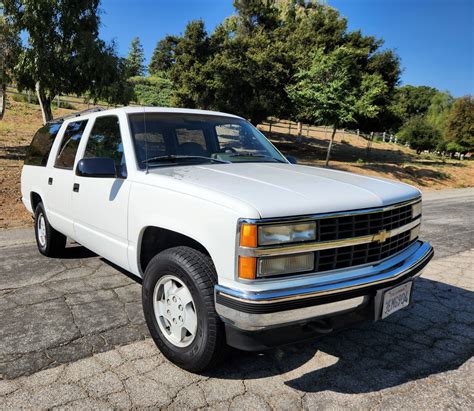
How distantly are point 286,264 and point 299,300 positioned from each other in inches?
8.5

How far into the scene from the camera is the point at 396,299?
282 centimetres

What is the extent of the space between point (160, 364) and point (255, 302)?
44.0 inches

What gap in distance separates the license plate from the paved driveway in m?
0.49

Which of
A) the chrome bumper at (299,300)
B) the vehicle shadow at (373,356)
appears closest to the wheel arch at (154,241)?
the chrome bumper at (299,300)

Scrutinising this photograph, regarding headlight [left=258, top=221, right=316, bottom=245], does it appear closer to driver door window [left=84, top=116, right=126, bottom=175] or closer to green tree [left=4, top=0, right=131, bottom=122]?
driver door window [left=84, top=116, right=126, bottom=175]

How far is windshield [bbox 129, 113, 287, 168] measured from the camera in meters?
3.46

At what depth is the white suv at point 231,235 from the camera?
7.65 ft

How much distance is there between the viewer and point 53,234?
4.96m

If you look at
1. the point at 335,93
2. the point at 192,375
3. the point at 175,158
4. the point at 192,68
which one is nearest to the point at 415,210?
the point at 175,158

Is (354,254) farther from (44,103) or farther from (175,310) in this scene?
(44,103)

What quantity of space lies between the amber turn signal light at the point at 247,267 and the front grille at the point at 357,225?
449 mm

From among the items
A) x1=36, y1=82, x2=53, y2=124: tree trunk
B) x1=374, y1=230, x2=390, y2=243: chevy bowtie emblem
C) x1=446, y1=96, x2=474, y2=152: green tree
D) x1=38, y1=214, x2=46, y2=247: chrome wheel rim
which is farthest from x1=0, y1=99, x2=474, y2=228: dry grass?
x1=446, y1=96, x2=474, y2=152: green tree

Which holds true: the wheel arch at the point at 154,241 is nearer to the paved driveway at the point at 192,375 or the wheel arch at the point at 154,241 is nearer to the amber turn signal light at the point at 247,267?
the paved driveway at the point at 192,375

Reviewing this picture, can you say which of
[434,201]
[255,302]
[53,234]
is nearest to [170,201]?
→ [255,302]
